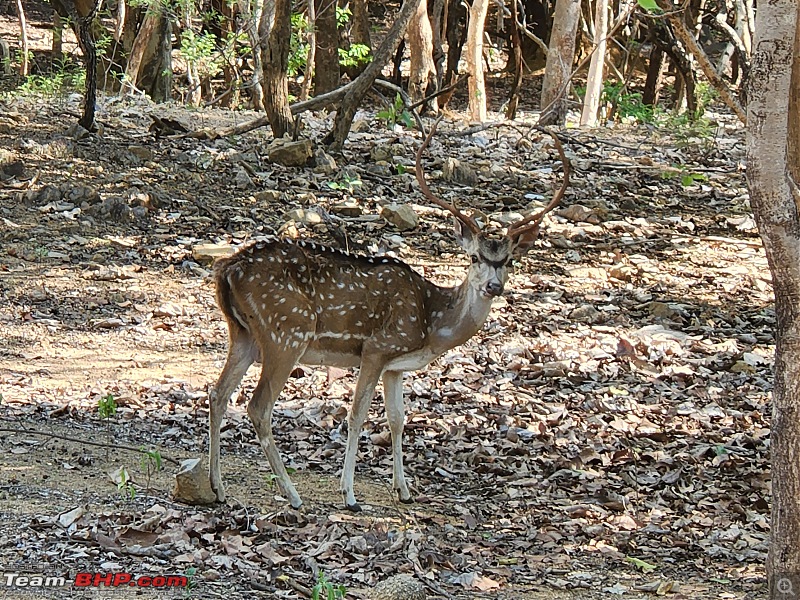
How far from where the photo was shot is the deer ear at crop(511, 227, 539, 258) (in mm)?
7293

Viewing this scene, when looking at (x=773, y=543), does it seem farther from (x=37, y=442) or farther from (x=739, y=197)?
(x=739, y=197)

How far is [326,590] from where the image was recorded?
16.4ft

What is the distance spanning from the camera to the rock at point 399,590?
500 cm

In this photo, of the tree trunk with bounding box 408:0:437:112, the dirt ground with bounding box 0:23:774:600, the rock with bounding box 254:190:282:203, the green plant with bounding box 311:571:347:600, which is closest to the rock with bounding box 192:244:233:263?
the dirt ground with bounding box 0:23:774:600

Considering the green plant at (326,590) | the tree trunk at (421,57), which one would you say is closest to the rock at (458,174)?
the tree trunk at (421,57)

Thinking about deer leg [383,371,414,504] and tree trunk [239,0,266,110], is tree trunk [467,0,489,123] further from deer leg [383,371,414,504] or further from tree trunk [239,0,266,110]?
deer leg [383,371,414,504]

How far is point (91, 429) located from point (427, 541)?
2578mm

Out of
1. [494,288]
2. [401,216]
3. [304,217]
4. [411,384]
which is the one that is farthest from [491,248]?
[401,216]

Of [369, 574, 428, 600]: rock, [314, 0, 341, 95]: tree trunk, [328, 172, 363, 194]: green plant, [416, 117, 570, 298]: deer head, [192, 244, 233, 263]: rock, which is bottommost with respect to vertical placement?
[369, 574, 428, 600]: rock

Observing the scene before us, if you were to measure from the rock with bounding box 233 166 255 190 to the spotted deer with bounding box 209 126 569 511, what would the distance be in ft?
18.8

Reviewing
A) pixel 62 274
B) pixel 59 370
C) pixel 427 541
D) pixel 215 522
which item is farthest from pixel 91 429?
pixel 62 274

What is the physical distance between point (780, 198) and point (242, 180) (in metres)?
8.80

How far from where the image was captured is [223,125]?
15.0 m

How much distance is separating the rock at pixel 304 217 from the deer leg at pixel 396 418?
4.74 m
